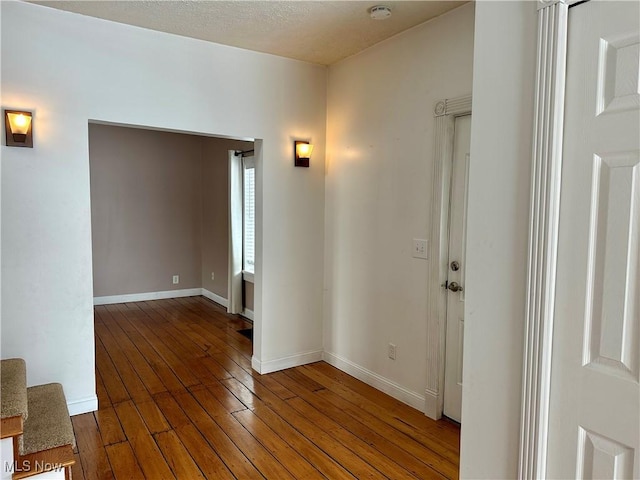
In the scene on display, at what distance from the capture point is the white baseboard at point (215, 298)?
20.5 ft

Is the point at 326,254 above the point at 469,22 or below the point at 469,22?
below

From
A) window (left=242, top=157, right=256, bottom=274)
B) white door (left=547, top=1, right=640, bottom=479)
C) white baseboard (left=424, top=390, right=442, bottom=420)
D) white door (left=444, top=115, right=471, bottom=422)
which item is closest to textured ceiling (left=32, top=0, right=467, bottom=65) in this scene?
white door (left=444, top=115, right=471, bottom=422)

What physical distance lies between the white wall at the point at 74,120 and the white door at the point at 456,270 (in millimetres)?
1568

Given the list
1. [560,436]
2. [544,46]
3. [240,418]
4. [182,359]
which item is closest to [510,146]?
[544,46]

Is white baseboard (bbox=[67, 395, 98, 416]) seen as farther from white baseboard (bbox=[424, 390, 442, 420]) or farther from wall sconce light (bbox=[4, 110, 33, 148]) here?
white baseboard (bbox=[424, 390, 442, 420])

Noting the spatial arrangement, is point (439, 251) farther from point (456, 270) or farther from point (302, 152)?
point (302, 152)

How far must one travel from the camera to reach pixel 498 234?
143 cm

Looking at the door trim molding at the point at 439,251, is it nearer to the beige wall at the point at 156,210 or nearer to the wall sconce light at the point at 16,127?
the wall sconce light at the point at 16,127

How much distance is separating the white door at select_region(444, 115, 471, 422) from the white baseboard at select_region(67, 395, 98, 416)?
247 cm

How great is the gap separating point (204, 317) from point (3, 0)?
12.8 ft

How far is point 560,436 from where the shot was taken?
129 cm

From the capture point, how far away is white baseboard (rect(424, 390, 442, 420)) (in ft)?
9.87

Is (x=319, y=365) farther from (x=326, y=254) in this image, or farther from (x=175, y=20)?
(x=175, y=20)

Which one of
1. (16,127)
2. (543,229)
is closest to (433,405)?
(543,229)
